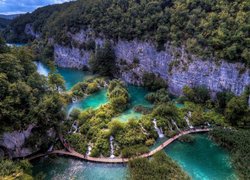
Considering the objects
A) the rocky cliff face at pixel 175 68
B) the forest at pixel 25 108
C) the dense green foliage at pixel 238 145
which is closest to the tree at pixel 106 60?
the rocky cliff face at pixel 175 68

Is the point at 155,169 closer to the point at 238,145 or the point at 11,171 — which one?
the point at 238,145

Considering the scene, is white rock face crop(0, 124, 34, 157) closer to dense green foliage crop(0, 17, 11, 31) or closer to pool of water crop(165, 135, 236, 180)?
pool of water crop(165, 135, 236, 180)

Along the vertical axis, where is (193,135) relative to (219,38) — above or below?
below

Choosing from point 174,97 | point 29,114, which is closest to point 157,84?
point 174,97

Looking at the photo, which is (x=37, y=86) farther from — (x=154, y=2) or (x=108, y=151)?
(x=154, y=2)

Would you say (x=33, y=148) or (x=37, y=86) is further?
(x=37, y=86)

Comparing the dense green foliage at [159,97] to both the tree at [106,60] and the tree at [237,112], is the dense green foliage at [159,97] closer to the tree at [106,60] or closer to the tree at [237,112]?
the tree at [237,112]

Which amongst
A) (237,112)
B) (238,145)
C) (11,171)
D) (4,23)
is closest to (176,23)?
(237,112)
